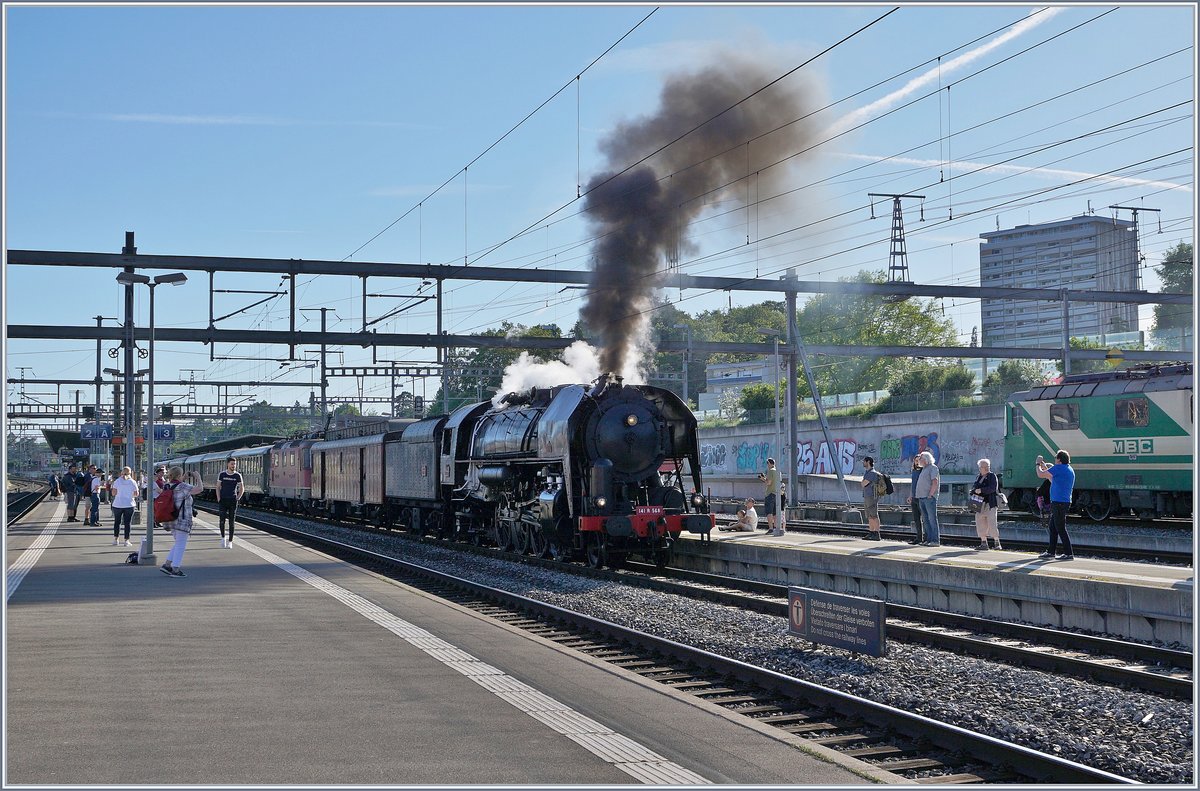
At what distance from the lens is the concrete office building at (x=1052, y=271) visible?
377 feet

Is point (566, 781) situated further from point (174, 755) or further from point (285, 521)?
point (285, 521)

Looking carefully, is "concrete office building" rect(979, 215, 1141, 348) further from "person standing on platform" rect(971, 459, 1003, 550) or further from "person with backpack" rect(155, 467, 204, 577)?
"person with backpack" rect(155, 467, 204, 577)

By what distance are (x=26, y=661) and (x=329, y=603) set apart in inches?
190

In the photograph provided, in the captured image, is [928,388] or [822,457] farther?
[928,388]

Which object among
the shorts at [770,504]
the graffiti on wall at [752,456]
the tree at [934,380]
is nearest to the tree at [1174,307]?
the tree at [934,380]

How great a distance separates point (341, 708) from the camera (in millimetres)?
8102

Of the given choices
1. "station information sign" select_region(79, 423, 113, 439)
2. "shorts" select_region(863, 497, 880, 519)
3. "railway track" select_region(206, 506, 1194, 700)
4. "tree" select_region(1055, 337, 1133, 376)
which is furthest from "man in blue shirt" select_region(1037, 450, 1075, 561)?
"tree" select_region(1055, 337, 1133, 376)

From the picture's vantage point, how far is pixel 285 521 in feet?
136

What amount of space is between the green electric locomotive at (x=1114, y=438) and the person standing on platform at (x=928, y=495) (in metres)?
7.63

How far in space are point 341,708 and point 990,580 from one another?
9.34 metres

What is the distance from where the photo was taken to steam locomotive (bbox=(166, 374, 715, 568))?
19641 mm

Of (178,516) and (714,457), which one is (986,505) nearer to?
(178,516)

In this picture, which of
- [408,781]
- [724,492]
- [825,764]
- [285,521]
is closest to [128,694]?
[408,781]

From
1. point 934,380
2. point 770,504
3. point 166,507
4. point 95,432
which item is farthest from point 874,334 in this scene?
point 166,507
